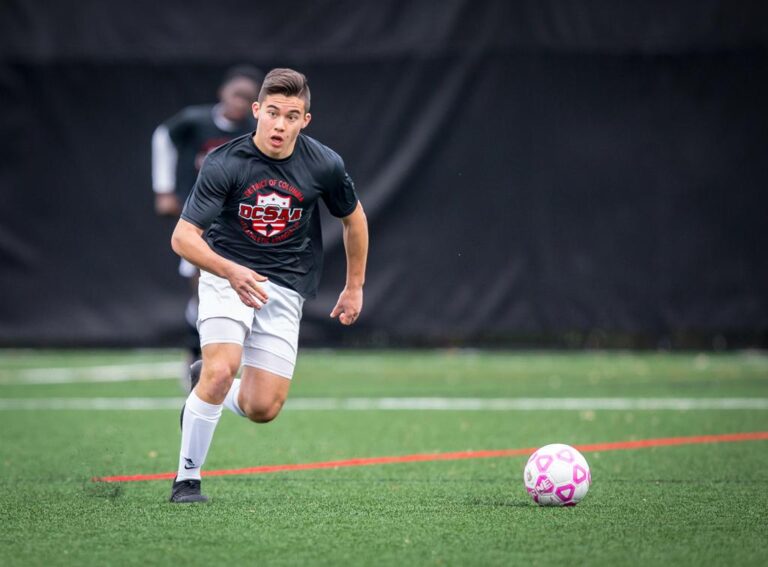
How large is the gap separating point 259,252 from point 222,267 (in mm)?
485

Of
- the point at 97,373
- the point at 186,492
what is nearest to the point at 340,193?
the point at 186,492

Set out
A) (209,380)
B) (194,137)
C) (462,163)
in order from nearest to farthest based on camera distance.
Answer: (209,380), (194,137), (462,163)

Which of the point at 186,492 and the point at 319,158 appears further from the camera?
the point at 319,158

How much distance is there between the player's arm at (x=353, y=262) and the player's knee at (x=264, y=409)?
19.2 inches

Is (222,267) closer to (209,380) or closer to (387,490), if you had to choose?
(209,380)

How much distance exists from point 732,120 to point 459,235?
9.36ft

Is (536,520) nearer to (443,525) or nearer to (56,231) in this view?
(443,525)

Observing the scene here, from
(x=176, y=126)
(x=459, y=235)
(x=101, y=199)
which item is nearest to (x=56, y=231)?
(x=101, y=199)

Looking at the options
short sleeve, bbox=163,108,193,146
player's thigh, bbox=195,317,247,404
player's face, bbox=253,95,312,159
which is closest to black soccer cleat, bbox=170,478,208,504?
player's thigh, bbox=195,317,247,404

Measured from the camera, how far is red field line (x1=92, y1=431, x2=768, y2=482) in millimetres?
5848

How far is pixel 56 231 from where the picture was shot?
12.0 metres

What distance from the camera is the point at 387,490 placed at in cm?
534

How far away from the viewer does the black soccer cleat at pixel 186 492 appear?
4984 mm

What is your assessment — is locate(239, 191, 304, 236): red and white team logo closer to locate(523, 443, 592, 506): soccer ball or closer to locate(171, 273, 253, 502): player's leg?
locate(171, 273, 253, 502): player's leg
